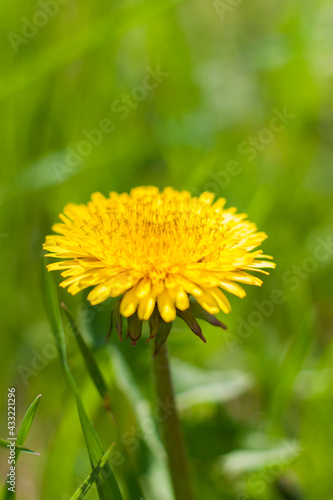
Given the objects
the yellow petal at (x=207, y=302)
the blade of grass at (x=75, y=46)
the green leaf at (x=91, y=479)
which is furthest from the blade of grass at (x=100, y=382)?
the blade of grass at (x=75, y=46)

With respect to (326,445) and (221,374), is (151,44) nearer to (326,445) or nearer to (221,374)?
(221,374)

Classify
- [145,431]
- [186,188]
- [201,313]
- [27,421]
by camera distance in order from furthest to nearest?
[186,188]
[145,431]
[201,313]
[27,421]

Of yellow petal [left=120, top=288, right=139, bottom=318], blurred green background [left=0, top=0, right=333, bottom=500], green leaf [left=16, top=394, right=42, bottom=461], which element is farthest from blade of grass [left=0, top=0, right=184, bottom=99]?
green leaf [left=16, top=394, right=42, bottom=461]

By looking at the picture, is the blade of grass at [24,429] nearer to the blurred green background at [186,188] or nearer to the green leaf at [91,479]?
the green leaf at [91,479]

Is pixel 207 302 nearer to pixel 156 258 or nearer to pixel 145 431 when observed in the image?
pixel 156 258

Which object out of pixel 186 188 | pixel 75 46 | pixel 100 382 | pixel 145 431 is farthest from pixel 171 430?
pixel 75 46

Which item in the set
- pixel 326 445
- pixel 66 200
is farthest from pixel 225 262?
pixel 66 200

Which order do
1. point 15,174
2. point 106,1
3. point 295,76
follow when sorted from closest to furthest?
point 15,174 → point 106,1 → point 295,76
